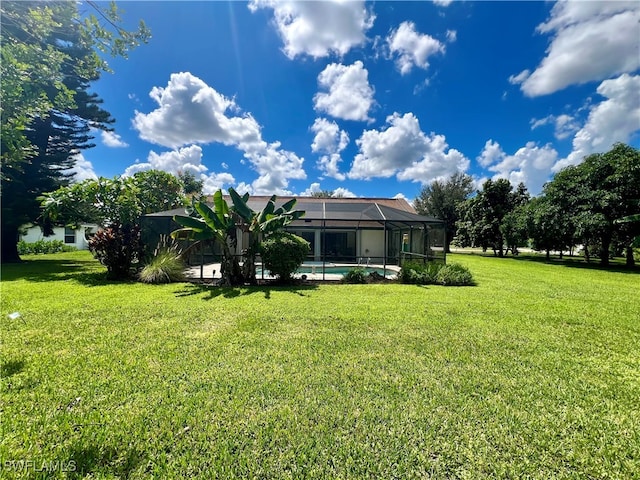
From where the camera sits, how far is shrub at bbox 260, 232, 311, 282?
9672mm

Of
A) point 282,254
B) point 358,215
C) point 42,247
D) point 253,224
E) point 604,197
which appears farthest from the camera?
point 42,247

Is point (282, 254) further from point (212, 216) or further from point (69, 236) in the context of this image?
point (69, 236)

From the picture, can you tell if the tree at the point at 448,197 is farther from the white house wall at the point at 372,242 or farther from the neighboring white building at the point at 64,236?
the neighboring white building at the point at 64,236

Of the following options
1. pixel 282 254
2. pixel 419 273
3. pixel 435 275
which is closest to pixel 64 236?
pixel 282 254

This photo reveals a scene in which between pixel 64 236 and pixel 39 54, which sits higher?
pixel 39 54

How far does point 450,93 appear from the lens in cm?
1409

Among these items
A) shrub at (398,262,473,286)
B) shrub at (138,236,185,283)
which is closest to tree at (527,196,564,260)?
shrub at (398,262,473,286)

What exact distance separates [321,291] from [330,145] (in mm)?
17362

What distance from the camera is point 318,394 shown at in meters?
2.98

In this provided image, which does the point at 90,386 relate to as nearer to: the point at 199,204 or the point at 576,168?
the point at 199,204

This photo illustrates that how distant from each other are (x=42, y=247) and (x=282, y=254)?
2425 cm

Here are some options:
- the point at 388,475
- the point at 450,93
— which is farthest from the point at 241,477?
the point at 450,93

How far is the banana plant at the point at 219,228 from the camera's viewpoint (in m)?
9.10

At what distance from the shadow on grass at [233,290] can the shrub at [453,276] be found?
4.83 metres
